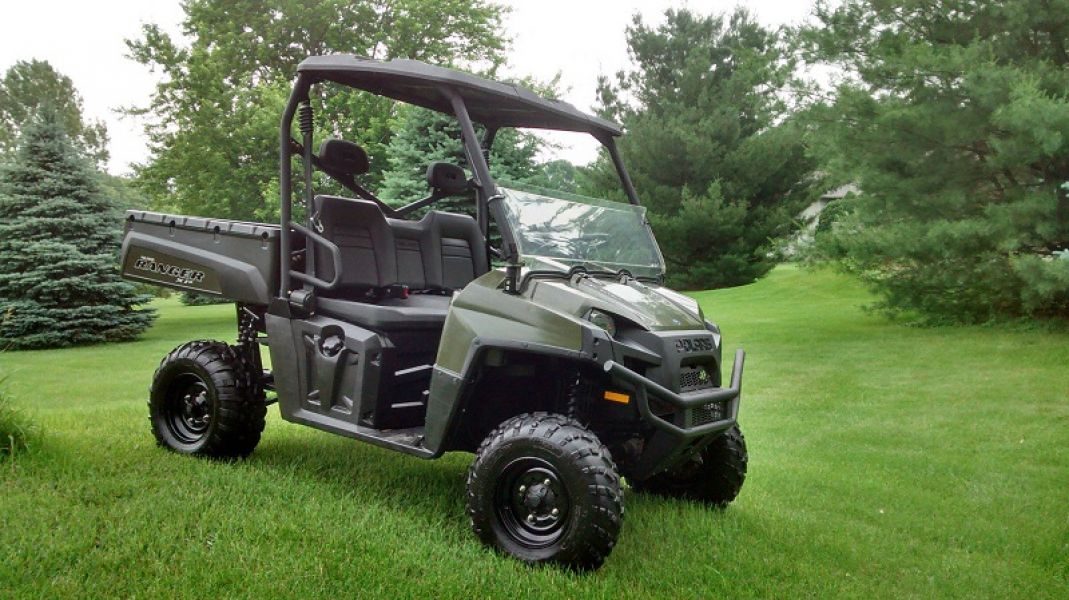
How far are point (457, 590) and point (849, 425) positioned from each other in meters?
5.24

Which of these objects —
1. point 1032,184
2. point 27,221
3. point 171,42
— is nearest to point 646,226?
point 1032,184

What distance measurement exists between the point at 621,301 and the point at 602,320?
0.26 metres

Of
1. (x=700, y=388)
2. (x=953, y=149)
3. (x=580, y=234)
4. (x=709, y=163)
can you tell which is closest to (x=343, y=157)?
(x=580, y=234)

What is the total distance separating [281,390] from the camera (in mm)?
4453

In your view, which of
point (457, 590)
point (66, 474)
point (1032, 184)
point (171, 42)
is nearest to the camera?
point (457, 590)

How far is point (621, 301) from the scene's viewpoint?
367 cm

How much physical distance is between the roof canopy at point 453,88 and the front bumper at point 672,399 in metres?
1.52

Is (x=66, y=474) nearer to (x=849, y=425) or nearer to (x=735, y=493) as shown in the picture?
(x=735, y=493)

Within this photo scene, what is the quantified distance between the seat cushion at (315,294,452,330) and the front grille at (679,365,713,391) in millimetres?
1237

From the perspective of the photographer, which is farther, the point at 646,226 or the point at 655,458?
the point at 646,226

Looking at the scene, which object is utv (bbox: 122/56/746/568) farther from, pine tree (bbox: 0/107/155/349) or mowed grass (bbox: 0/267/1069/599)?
pine tree (bbox: 0/107/155/349)

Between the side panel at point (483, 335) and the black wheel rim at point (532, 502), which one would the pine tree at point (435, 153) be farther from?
the black wheel rim at point (532, 502)

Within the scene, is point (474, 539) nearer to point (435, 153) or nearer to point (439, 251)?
point (439, 251)

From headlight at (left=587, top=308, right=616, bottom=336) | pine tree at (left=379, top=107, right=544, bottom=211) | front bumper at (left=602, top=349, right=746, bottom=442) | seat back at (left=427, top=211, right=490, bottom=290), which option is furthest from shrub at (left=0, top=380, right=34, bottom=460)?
pine tree at (left=379, top=107, right=544, bottom=211)
